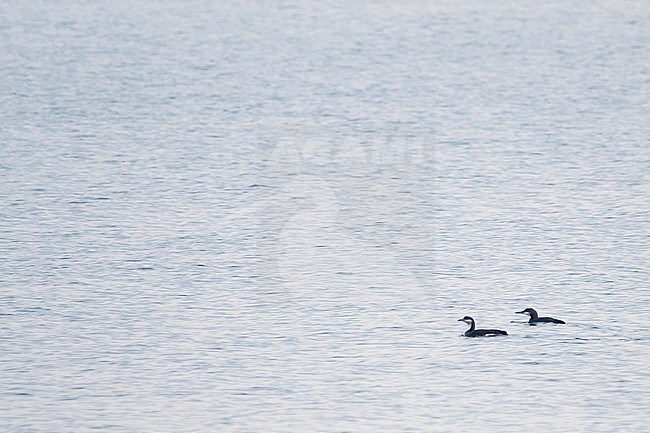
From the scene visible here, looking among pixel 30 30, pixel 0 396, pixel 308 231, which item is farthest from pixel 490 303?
pixel 30 30

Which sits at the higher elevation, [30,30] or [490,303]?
[30,30]

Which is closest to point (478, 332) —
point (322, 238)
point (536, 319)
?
point (536, 319)

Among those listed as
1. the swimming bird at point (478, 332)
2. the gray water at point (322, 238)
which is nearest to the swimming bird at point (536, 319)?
the gray water at point (322, 238)

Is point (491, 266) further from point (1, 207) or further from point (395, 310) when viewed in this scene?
point (1, 207)

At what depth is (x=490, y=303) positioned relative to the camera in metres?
26.4

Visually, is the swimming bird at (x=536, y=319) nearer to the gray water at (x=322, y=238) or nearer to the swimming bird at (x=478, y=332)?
the gray water at (x=322, y=238)

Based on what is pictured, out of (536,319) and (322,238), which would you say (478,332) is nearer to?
(536,319)

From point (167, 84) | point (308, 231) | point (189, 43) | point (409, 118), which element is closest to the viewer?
point (308, 231)

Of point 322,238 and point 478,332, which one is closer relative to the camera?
point 478,332

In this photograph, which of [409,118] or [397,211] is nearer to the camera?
[397,211]

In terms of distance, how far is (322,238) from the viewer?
32.0 m

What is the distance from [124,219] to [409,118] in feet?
57.9

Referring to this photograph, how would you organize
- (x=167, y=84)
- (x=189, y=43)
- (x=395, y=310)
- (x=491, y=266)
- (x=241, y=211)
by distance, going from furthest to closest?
(x=189, y=43)
(x=167, y=84)
(x=241, y=211)
(x=491, y=266)
(x=395, y=310)

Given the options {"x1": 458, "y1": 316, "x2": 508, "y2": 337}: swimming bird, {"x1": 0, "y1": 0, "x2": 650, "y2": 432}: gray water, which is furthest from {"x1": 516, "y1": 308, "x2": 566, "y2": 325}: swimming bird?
{"x1": 458, "y1": 316, "x2": 508, "y2": 337}: swimming bird
